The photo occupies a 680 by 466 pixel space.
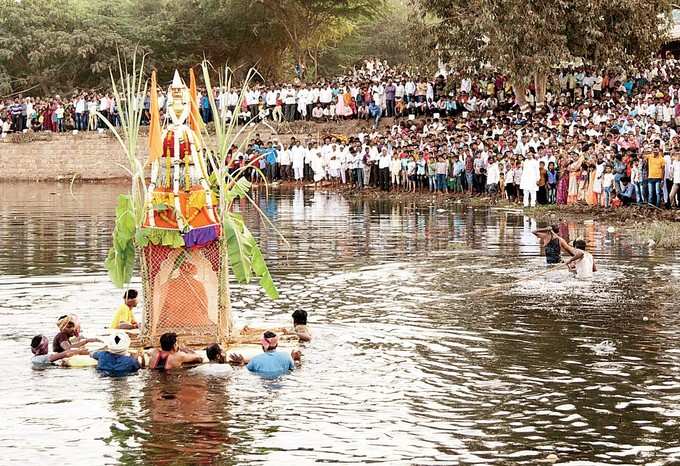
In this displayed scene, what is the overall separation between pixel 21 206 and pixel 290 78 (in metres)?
27.6

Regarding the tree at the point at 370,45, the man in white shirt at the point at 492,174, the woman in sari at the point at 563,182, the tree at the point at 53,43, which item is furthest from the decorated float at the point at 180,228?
the tree at the point at 370,45

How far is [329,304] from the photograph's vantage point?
714 inches

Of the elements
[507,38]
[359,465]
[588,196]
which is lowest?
[359,465]

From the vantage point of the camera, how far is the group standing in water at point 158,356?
45.3ft

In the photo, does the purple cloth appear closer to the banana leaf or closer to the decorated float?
the decorated float

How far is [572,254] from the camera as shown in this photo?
20094 mm

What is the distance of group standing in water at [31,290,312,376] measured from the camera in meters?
13.8

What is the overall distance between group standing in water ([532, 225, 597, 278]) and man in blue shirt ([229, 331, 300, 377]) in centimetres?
717

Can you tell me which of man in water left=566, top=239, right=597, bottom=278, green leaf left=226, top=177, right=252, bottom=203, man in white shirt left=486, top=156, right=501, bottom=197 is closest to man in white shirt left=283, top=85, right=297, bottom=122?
man in white shirt left=486, top=156, right=501, bottom=197

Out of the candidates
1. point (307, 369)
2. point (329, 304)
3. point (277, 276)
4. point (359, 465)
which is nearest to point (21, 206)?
point (277, 276)

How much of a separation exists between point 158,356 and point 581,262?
27.3 ft

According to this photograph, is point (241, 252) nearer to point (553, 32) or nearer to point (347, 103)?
point (553, 32)

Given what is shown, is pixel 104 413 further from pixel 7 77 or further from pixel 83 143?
pixel 7 77

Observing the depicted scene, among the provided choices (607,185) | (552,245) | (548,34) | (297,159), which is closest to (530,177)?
(607,185)
